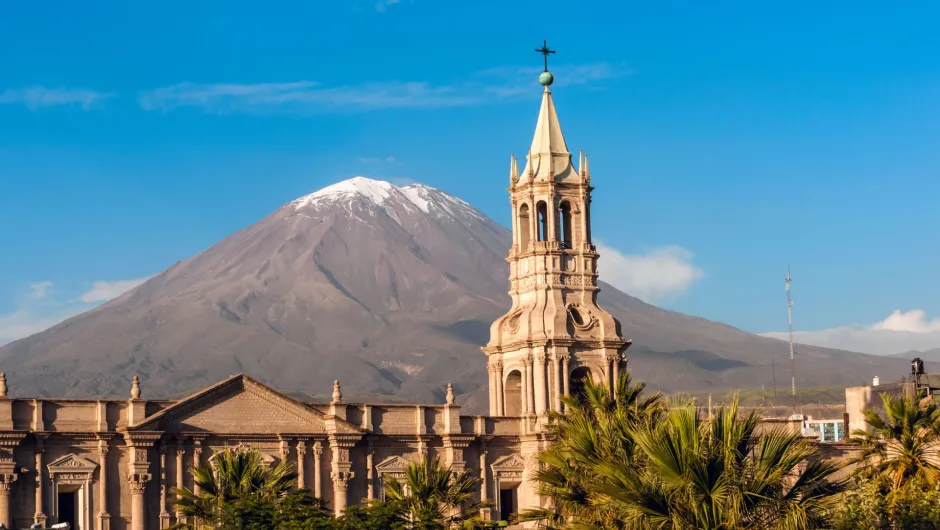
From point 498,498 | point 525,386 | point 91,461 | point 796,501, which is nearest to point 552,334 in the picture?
point 525,386

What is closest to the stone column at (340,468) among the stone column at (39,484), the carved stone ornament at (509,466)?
the carved stone ornament at (509,466)

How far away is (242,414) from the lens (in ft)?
251

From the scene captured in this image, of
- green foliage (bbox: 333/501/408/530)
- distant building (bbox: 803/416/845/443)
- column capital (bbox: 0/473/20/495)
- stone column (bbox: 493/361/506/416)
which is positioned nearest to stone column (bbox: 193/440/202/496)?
column capital (bbox: 0/473/20/495)

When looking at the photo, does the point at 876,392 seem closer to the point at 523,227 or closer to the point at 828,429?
the point at 523,227

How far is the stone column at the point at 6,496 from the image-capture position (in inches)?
2763

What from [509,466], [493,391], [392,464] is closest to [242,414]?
[392,464]

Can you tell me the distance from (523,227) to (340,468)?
15562 mm

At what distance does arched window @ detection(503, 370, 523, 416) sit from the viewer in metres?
85.7

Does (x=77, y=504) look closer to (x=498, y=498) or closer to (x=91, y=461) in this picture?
(x=91, y=461)

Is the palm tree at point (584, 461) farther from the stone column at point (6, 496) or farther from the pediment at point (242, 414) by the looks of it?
the stone column at point (6, 496)

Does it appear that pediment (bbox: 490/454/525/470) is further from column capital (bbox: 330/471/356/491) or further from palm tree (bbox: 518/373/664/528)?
palm tree (bbox: 518/373/664/528)

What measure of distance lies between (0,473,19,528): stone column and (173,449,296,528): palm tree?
42.4ft

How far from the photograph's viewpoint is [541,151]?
84688 millimetres

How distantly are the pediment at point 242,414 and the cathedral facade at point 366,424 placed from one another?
0.06 meters
